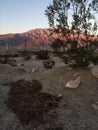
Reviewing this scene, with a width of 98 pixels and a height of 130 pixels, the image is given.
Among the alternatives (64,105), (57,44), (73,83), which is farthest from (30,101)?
(57,44)

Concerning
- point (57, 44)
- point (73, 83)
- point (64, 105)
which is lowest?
point (64, 105)

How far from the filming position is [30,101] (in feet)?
36.4

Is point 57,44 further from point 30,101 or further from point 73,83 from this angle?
point 30,101

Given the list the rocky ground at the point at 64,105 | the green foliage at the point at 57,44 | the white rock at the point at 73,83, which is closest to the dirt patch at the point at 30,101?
the rocky ground at the point at 64,105

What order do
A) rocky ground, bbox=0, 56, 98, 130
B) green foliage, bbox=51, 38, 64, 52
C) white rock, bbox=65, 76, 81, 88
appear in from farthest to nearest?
green foliage, bbox=51, 38, 64, 52
white rock, bbox=65, 76, 81, 88
rocky ground, bbox=0, 56, 98, 130

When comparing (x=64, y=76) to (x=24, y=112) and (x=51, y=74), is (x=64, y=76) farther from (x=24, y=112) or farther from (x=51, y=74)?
(x=24, y=112)

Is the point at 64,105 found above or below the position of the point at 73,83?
below

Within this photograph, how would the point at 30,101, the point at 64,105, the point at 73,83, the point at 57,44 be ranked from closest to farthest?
the point at 64,105 < the point at 30,101 < the point at 73,83 < the point at 57,44

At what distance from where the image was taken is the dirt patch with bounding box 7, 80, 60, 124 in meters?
9.85

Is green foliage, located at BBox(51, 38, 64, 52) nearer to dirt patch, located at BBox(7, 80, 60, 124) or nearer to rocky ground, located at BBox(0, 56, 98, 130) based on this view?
rocky ground, located at BBox(0, 56, 98, 130)

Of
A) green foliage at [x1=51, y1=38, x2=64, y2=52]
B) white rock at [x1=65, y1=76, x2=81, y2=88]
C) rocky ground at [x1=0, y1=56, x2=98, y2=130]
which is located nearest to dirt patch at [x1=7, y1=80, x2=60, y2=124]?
rocky ground at [x1=0, y1=56, x2=98, y2=130]

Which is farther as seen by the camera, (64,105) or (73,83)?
(73,83)

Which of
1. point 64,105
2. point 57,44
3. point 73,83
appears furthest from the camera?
point 57,44

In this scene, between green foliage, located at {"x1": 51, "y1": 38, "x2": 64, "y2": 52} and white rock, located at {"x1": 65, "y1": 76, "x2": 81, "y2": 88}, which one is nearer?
white rock, located at {"x1": 65, "y1": 76, "x2": 81, "y2": 88}
